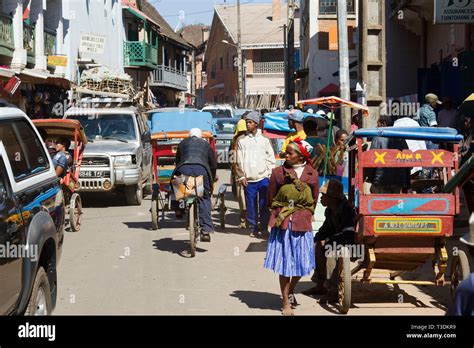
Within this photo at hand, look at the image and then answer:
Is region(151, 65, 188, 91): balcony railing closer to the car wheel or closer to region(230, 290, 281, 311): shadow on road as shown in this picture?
region(230, 290, 281, 311): shadow on road

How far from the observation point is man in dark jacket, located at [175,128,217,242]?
12.4 metres

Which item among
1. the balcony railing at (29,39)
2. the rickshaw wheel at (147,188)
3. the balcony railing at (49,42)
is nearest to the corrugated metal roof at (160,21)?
the balcony railing at (49,42)

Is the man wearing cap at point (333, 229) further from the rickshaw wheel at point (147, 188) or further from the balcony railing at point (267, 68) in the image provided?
the balcony railing at point (267, 68)

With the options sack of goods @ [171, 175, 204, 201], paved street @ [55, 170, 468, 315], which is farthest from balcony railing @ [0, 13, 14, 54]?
sack of goods @ [171, 175, 204, 201]

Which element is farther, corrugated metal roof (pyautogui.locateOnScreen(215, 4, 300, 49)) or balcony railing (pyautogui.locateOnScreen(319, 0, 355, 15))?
corrugated metal roof (pyautogui.locateOnScreen(215, 4, 300, 49))

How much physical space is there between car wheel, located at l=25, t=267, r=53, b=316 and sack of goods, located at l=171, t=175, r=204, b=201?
510 cm

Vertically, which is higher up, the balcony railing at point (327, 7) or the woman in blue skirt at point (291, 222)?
the balcony railing at point (327, 7)

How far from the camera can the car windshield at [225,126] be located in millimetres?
30605

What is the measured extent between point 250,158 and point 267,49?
5645cm

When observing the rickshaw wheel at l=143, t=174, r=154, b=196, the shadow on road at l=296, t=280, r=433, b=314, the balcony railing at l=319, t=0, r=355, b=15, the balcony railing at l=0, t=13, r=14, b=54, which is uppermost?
the balcony railing at l=319, t=0, r=355, b=15

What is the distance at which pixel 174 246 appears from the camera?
43.1 feet

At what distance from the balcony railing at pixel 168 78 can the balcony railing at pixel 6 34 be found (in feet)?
95.8
